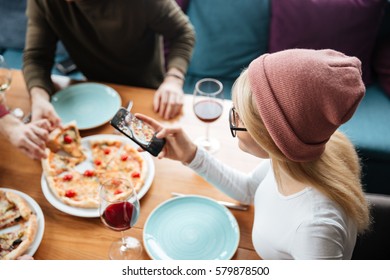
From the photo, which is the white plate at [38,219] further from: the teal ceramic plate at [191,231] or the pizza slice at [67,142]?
the teal ceramic plate at [191,231]

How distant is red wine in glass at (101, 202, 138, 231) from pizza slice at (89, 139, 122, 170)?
0.37m

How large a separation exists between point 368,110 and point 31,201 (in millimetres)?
2139

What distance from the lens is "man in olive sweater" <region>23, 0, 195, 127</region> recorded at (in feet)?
6.13

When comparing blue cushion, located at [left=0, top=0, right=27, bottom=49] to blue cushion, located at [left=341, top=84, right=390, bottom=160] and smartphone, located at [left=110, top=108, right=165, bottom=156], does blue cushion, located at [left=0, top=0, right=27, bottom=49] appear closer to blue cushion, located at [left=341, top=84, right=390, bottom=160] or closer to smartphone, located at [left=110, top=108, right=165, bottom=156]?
smartphone, located at [left=110, top=108, right=165, bottom=156]

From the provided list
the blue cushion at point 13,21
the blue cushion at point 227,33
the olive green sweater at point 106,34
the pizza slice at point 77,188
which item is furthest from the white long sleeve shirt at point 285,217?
the blue cushion at point 13,21

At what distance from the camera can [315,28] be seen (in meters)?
2.62

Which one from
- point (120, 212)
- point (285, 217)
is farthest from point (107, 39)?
point (285, 217)

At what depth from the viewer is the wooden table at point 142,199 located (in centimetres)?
135

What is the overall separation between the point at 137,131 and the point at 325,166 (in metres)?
0.67

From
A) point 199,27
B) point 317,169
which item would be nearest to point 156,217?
point 317,169

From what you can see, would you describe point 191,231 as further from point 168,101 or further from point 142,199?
point 168,101

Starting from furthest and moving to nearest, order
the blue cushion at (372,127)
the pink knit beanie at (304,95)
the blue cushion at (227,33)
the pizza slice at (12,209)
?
the blue cushion at (227,33) → the blue cushion at (372,127) → the pizza slice at (12,209) → the pink knit beanie at (304,95)

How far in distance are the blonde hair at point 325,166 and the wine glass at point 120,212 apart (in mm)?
457

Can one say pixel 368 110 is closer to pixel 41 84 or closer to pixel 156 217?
pixel 156 217
